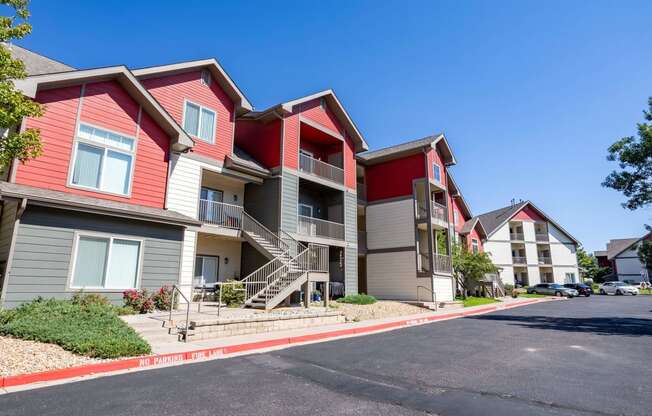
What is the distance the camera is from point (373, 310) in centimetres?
1756

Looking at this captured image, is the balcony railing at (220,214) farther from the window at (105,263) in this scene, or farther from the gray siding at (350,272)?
the gray siding at (350,272)

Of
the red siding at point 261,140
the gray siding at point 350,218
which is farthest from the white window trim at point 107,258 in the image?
the gray siding at point 350,218

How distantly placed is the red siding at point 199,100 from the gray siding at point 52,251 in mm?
5786

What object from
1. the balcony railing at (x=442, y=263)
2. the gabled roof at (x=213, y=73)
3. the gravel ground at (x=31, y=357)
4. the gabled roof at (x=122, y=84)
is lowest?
the gravel ground at (x=31, y=357)

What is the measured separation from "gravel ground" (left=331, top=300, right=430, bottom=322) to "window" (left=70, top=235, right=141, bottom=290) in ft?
27.1

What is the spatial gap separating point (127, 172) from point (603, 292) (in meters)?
55.3

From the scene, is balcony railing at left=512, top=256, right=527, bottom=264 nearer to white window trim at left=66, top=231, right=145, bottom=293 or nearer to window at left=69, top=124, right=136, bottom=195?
white window trim at left=66, top=231, right=145, bottom=293

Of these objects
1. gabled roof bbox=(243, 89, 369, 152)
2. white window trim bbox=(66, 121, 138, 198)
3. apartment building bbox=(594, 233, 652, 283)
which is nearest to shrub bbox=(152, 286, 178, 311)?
white window trim bbox=(66, 121, 138, 198)

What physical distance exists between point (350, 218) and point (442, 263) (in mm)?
7418

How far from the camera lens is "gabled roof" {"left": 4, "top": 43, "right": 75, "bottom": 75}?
13806 millimetres

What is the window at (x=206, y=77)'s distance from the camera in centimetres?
1858

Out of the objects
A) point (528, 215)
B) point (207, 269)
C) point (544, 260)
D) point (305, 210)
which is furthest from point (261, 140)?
point (544, 260)

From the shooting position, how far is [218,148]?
18.2 m

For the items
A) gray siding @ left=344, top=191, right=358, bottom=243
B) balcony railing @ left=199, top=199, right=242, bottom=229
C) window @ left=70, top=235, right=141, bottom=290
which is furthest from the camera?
gray siding @ left=344, top=191, right=358, bottom=243
